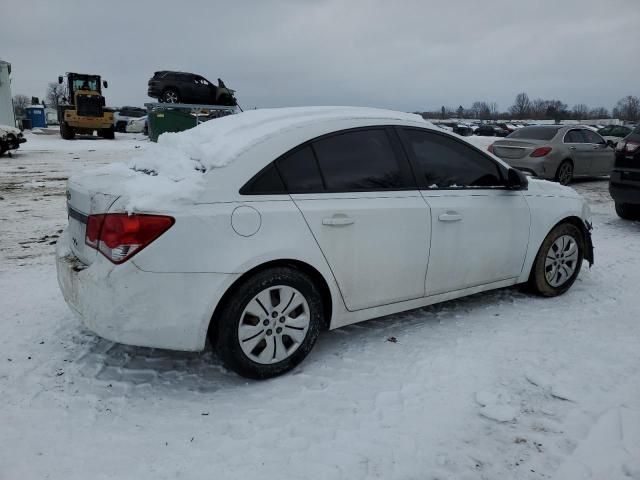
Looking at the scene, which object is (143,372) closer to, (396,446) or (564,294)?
(396,446)

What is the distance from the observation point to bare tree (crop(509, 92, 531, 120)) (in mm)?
116438

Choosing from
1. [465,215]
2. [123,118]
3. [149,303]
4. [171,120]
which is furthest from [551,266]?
[123,118]

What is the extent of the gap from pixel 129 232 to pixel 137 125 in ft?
111

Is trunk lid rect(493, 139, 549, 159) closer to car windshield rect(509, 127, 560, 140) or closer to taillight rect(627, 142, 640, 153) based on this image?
car windshield rect(509, 127, 560, 140)

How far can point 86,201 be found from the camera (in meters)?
2.91

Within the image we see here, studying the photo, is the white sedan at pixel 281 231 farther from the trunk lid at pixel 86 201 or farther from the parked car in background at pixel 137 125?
the parked car in background at pixel 137 125

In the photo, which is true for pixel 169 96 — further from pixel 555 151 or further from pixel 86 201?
pixel 86 201

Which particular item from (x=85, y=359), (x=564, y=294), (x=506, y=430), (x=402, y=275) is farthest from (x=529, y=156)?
(x=85, y=359)

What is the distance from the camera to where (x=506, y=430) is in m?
2.58

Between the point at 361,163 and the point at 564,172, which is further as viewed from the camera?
the point at 564,172

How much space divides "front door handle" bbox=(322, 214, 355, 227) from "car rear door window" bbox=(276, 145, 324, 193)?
20 cm

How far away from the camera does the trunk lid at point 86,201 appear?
2.79m

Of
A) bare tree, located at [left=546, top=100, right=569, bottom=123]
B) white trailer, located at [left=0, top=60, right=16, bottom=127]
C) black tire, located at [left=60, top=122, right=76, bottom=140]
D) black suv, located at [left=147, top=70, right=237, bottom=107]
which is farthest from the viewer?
bare tree, located at [left=546, top=100, right=569, bottom=123]

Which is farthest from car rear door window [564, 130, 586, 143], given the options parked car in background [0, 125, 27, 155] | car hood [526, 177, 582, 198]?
parked car in background [0, 125, 27, 155]
